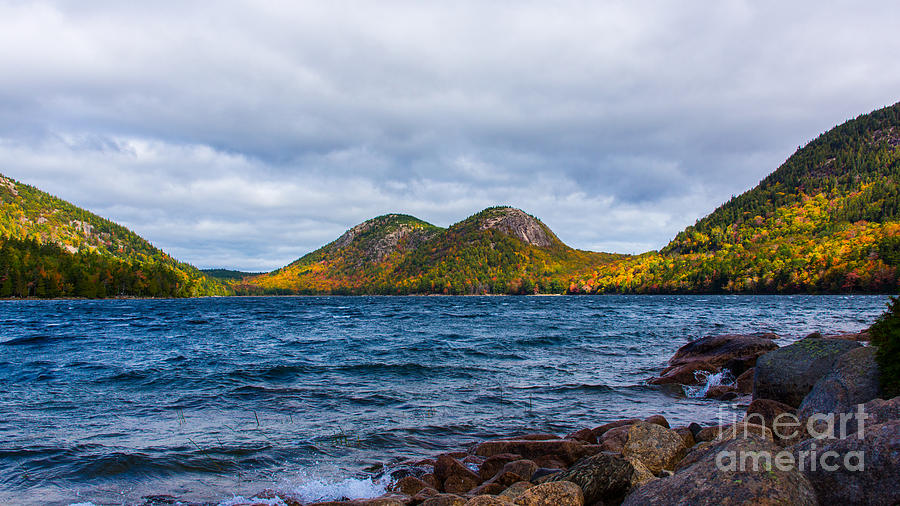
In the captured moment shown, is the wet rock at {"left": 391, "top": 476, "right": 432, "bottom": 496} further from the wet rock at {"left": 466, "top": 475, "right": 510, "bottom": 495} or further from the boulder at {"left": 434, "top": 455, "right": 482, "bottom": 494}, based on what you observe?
the wet rock at {"left": 466, "top": 475, "right": 510, "bottom": 495}

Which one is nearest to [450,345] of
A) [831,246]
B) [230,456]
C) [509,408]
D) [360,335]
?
[360,335]

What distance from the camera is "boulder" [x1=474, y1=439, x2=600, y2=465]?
9.48m

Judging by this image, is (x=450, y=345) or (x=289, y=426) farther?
(x=450, y=345)

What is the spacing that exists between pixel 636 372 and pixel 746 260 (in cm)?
17529

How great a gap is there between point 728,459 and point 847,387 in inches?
250

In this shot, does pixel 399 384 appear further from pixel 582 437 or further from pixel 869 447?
pixel 869 447

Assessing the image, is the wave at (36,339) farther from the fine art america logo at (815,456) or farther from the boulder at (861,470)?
the boulder at (861,470)

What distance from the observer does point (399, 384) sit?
60.5 feet

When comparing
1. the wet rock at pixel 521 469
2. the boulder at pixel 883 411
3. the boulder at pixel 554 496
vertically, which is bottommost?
the wet rock at pixel 521 469

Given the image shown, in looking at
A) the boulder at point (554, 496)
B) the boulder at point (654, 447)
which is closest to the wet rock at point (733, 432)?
the boulder at point (654, 447)

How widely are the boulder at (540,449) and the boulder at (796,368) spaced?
694 cm

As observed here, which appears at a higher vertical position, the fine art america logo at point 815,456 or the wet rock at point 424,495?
the fine art america logo at point 815,456

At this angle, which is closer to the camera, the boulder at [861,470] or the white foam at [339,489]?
the boulder at [861,470]

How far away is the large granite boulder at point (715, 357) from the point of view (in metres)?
18.3
